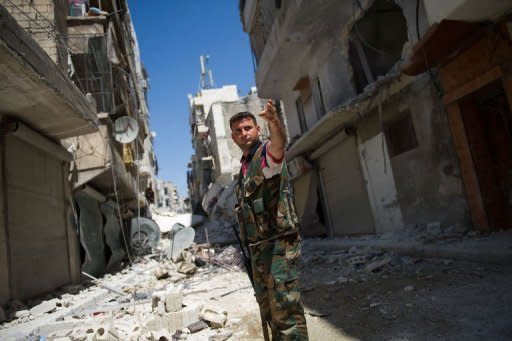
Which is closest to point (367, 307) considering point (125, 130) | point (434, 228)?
point (434, 228)

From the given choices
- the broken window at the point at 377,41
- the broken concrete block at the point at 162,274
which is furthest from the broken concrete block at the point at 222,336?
the broken window at the point at 377,41

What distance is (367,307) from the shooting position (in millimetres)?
3479

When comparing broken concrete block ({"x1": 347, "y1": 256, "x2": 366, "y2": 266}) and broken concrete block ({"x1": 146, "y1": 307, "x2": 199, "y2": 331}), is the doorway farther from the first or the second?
broken concrete block ({"x1": 146, "y1": 307, "x2": 199, "y2": 331})

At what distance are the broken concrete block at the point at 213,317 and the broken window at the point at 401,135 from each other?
17.2 ft

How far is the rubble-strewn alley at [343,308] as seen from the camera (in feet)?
9.19

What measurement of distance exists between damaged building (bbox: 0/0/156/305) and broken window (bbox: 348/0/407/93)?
21.6 ft

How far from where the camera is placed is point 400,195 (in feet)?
24.1

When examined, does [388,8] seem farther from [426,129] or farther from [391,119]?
[426,129]

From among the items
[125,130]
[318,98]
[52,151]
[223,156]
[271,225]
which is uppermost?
[223,156]

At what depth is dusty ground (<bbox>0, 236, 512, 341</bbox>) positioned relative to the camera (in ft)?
8.91

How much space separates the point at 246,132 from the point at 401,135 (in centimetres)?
596

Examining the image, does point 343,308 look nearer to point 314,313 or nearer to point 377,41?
point 314,313

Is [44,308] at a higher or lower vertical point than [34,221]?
lower

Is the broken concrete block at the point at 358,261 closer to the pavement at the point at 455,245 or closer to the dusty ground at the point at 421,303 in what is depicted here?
the pavement at the point at 455,245
